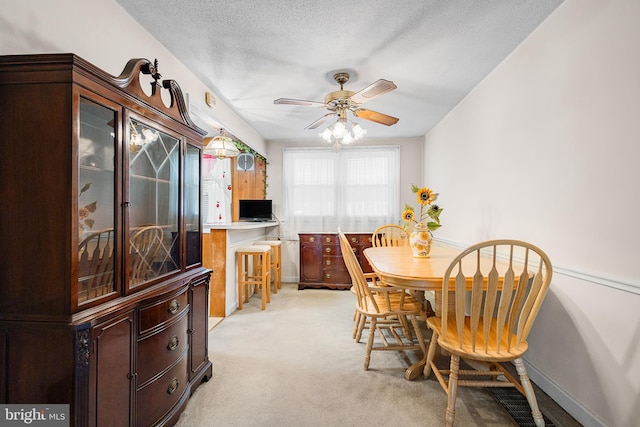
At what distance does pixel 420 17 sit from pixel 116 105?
1832 mm

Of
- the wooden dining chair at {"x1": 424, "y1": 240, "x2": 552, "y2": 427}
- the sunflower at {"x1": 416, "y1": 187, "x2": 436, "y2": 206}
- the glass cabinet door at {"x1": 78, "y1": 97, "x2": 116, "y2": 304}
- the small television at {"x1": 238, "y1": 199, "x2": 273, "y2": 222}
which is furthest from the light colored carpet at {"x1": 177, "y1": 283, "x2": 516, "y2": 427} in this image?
the small television at {"x1": 238, "y1": 199, "x2": 273, "y2": 222}

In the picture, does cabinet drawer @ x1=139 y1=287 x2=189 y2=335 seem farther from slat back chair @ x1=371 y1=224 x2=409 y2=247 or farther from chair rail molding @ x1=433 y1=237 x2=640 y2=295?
slat back chair @ x1=371 y1=224 x2=409 y2=247

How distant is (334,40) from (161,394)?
2.46m

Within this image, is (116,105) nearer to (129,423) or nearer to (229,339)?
(129,423)

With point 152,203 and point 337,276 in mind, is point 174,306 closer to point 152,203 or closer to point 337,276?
point 152,203

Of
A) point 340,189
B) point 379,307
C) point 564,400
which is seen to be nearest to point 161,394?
point 379,307

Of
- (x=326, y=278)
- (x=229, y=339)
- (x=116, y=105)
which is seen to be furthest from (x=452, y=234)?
(x=116, y=105)

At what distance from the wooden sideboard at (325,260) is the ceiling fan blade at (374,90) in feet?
8.33

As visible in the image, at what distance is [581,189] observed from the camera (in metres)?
1.71

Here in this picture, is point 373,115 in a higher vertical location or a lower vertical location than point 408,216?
higher

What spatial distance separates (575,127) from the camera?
1.76 meters

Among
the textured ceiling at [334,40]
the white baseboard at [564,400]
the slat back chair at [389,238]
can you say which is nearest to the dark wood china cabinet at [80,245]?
the textured ceiling at [334,40]

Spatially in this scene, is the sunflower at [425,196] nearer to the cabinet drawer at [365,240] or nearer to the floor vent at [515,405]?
the floor vent at [515,405]

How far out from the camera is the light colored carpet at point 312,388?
5.67ft
